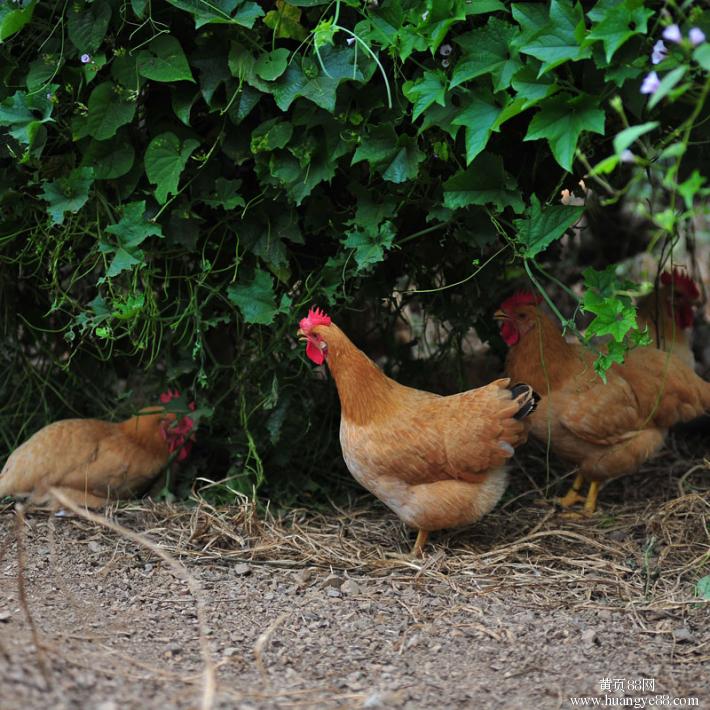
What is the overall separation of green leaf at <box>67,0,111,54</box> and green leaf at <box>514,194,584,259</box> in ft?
5.87

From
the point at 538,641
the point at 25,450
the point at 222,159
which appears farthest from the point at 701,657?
the point at 25,450

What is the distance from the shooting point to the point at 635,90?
303cm

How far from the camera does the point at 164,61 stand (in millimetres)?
3391

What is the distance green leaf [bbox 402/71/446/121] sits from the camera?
124 inches

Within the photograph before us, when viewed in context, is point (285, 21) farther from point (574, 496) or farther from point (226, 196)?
point (574, 496)

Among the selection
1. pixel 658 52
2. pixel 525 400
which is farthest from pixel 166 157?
pixel 658 52

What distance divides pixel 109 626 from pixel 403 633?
1027 millimetres

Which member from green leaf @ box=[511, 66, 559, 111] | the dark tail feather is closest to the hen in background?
the dark tail feather

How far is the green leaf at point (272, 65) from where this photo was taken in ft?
10.9

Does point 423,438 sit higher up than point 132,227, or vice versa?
point 132,227

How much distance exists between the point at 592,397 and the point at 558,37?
1.81m

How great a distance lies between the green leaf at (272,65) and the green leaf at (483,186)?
767mm

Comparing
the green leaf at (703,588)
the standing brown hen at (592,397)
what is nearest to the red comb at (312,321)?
the standing brown hen at (592,397)

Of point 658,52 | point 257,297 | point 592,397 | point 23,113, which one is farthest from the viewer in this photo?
point 592,397
